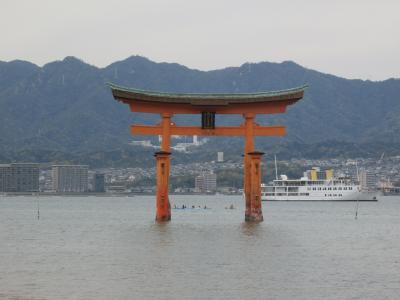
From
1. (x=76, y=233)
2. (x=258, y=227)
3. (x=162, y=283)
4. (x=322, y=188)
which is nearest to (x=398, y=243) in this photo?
(x=258, y=227)

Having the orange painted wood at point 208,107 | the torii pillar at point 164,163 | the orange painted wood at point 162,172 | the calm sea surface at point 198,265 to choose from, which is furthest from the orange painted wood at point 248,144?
the orange painted wood at point 162,172

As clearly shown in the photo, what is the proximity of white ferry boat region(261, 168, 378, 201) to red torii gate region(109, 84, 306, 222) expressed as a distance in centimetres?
10088

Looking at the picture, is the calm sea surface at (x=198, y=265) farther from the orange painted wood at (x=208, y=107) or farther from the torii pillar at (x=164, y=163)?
the orange painted wood at (x=208, y=107)

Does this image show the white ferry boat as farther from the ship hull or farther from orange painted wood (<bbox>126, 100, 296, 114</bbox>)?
orange painted wood (<bbox>126, 100, 296, 114</bbox>)

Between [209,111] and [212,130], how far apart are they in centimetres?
135

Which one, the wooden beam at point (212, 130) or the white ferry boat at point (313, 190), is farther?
the white ferry boat at point (313, 190)

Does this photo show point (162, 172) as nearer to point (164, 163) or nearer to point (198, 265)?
point (164, 163)

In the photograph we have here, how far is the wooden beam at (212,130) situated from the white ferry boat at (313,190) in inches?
3969

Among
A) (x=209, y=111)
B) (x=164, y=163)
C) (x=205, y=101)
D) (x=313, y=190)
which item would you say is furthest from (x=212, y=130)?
(x=313, y=190)

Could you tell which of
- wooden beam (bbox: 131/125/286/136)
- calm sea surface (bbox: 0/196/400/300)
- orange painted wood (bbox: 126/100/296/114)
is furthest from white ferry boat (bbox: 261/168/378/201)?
calm sea surface (bbox: 0/196/400/300)

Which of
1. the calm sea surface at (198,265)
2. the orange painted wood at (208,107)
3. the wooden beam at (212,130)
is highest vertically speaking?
the orange painted wood at (208,107)

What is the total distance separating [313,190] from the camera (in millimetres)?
165875

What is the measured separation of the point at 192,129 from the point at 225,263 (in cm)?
2580

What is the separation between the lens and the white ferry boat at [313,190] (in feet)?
544
